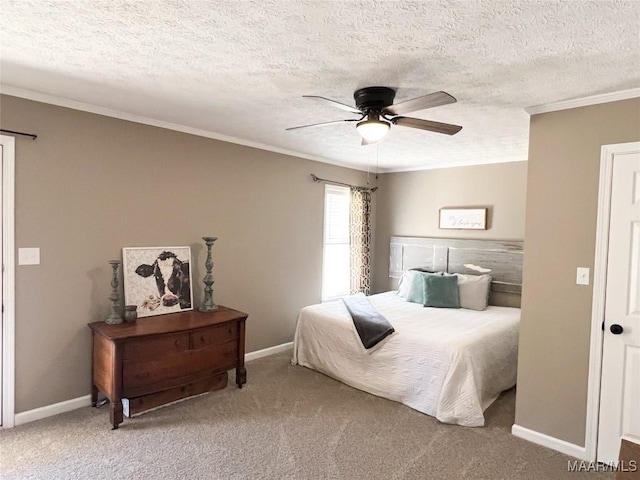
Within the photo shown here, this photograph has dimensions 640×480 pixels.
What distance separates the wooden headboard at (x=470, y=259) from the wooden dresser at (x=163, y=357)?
286 centimetres

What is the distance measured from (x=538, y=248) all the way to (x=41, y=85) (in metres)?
3.57

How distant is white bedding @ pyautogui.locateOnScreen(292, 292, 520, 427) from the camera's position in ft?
9.70

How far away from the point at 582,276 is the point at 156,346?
303cm

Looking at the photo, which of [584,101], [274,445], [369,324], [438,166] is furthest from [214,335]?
[438,166]

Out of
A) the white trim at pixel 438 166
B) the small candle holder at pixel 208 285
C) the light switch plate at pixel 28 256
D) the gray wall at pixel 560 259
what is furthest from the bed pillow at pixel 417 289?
the light switch plate at pixel 28 256

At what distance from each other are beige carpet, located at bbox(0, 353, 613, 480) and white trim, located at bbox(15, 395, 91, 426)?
62 mm

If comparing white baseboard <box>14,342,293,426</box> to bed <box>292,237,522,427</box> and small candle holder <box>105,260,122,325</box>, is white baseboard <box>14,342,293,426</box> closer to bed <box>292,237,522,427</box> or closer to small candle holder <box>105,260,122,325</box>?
small candle holder <box>105,260,122,325</box>

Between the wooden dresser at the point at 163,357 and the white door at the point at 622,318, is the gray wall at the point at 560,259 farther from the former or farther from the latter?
the wooden dresser at the point at 163,357

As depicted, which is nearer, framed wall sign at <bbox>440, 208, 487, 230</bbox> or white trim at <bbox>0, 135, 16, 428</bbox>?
white trim at <bbox>0, 135, 16, 428</bbox>

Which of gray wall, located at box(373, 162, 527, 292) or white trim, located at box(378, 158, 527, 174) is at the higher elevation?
white trim, located at box(378, 158, 527, 174)

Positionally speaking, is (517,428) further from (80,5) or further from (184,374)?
(80,5)

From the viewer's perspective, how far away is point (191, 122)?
3406 mm

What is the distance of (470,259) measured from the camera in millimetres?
4879

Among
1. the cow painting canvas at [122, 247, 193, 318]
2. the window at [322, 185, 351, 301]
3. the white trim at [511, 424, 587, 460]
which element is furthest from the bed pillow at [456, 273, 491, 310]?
the cow painting canvas at [122, 247, 193, 318]
